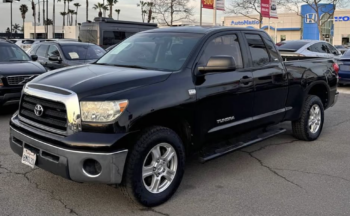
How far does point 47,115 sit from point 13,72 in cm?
491

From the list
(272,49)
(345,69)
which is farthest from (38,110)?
(345,69)

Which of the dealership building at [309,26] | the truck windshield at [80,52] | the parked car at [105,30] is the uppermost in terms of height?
the dealership building at [309,26]

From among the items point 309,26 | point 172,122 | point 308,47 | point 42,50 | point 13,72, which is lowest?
point 172,122

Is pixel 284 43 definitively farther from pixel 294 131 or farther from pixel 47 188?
pixel 47 188

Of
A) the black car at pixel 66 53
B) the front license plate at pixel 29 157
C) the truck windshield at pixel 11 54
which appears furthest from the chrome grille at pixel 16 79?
the front license plate at pixel 29 157

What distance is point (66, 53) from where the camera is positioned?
11.6m

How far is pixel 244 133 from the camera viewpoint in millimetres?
5234

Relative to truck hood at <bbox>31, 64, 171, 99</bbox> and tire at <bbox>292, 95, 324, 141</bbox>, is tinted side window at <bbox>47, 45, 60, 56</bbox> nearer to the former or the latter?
truck hood at <bbox>31, 64, 171, 99</bbox>

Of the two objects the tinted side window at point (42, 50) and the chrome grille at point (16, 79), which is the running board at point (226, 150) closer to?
the chrome grille at point (16, 79)

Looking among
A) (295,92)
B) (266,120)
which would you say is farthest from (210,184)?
(295,92)

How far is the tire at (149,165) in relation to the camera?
3.68 meters

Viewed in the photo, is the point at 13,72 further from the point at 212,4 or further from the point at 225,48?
the point at 212,4

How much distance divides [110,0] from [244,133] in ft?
209

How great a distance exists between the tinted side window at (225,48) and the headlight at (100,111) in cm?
147
